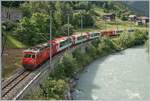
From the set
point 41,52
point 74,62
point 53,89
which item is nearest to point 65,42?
point 74,62

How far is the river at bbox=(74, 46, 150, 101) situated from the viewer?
114 feet

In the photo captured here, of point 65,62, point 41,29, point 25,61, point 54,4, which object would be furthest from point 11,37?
point 54,4

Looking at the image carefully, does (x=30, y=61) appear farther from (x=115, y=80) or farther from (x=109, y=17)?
(x=109, y=17)

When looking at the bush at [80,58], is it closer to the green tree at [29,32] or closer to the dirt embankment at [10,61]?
the green tree at [29,32]

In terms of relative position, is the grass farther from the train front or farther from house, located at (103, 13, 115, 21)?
house, located at (103, 13, 115, 21)

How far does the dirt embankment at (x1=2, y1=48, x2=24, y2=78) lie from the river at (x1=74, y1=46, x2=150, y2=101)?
23.1 ft

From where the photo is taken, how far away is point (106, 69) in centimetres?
5000

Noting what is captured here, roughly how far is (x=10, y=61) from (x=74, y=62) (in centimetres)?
766

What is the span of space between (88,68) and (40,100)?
2421 cm

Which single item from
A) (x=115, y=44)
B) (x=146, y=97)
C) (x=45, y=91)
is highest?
(x=45, y=91)

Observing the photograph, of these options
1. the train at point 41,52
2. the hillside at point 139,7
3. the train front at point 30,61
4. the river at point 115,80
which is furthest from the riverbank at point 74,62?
the hillside at point 139,7

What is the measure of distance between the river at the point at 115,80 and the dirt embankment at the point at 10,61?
23.1 feet

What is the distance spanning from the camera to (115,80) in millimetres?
42188

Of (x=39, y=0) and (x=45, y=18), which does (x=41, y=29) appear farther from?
(x=39, y=0)
